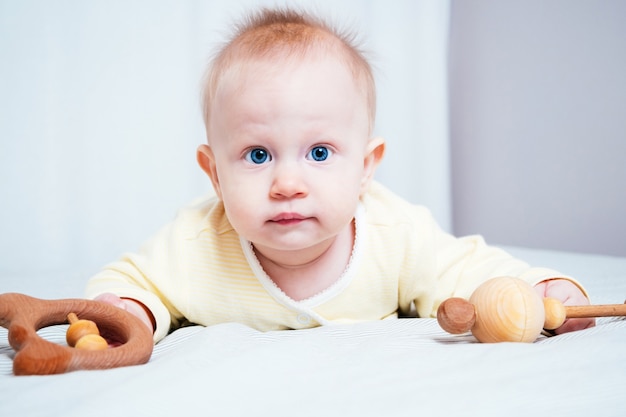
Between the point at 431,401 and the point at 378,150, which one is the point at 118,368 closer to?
the point at 431,401

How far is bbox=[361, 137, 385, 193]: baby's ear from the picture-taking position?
1140mm

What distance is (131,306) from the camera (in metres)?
1.04

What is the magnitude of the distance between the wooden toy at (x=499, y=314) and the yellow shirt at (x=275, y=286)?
0.28m

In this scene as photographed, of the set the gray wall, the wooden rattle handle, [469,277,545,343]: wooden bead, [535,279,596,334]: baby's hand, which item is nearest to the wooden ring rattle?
[469,277,545,343]: wooden bead

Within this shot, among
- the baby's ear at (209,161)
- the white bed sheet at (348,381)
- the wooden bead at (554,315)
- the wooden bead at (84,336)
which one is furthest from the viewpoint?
the baby's ear at (209,161)

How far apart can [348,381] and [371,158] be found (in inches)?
22.6

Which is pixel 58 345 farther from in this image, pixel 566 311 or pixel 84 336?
pixel 566 311

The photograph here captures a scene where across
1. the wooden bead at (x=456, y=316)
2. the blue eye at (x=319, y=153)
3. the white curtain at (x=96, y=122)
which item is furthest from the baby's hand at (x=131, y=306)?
the white curtain at (x=96, y=122)

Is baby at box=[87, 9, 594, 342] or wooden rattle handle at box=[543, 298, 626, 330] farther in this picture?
baby at box=[87, 9, 594, 342]

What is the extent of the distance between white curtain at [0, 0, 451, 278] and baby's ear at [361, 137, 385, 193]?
113cm

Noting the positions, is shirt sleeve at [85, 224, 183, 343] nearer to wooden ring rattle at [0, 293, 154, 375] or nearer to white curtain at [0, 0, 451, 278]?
Answer: wooden ring rattle at [0, 293, 154, 375]

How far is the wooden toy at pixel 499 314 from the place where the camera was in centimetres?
82

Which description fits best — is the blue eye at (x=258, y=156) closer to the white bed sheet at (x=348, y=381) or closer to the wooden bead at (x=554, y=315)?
the white bed sheet at (x=348, y=381)

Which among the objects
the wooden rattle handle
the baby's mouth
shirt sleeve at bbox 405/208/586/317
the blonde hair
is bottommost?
shirt sleeve at bbox 405/208/586/317
